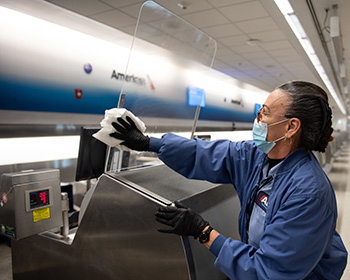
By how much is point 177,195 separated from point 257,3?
3.01 meters

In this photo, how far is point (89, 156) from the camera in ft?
5.64

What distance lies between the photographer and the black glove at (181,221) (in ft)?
3.23

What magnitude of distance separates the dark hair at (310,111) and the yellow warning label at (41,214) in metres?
1.52

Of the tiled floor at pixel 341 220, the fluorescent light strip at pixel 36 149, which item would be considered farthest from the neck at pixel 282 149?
the fluorescent light strip at pixel 36 149

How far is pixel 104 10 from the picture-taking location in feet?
11.8

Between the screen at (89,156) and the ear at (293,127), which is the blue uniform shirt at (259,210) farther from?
the screen at (89,156)

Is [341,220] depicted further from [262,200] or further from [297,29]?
[262,200]

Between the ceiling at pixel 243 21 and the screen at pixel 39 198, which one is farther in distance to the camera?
the ceiling at pixel 243 21

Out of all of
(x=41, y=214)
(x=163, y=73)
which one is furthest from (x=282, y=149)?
(x=41, y=214)

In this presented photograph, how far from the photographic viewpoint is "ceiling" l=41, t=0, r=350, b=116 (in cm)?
338

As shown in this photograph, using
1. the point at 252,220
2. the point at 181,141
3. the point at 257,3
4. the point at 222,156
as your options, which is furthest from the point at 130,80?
the point at 257,3

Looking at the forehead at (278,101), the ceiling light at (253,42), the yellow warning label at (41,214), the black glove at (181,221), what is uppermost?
the ceiling light at (253,42)

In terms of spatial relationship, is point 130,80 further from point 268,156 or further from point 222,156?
point 268,156

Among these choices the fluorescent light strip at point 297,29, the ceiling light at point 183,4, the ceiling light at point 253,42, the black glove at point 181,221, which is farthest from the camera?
the ceiling light at point 253,42
